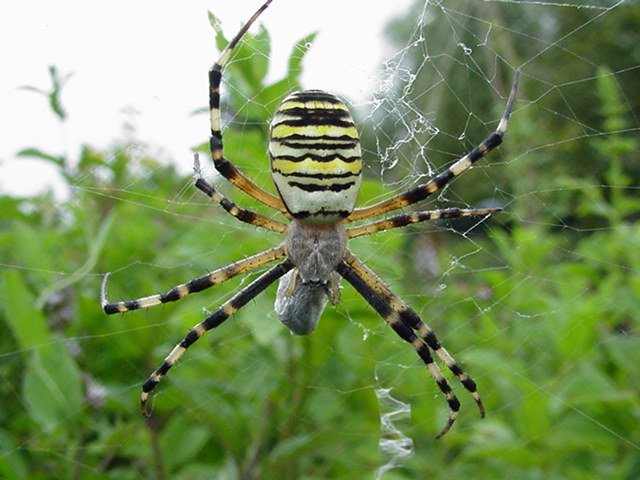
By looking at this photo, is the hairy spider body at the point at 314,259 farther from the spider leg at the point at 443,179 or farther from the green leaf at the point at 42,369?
the green leaf at the point at 42,369

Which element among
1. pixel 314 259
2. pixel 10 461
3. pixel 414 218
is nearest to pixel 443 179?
pixel 414 218

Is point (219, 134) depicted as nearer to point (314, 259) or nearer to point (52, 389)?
point (314, 259)

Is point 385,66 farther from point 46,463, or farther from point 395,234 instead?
point 46,463

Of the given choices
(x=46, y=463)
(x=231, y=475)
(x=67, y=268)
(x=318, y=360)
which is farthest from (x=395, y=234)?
(x=46, y=463)

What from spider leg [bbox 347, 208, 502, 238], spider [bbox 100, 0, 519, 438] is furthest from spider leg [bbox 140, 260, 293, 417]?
spider leg [bbox 347, 208, 502, 238]

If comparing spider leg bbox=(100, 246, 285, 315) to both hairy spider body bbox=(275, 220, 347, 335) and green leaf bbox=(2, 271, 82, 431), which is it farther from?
green leaf bbox=(2, 271, 82, 431)

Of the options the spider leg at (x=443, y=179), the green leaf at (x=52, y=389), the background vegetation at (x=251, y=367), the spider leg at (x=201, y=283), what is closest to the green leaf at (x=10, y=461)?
the background vegetation at (x=251, y=367)
